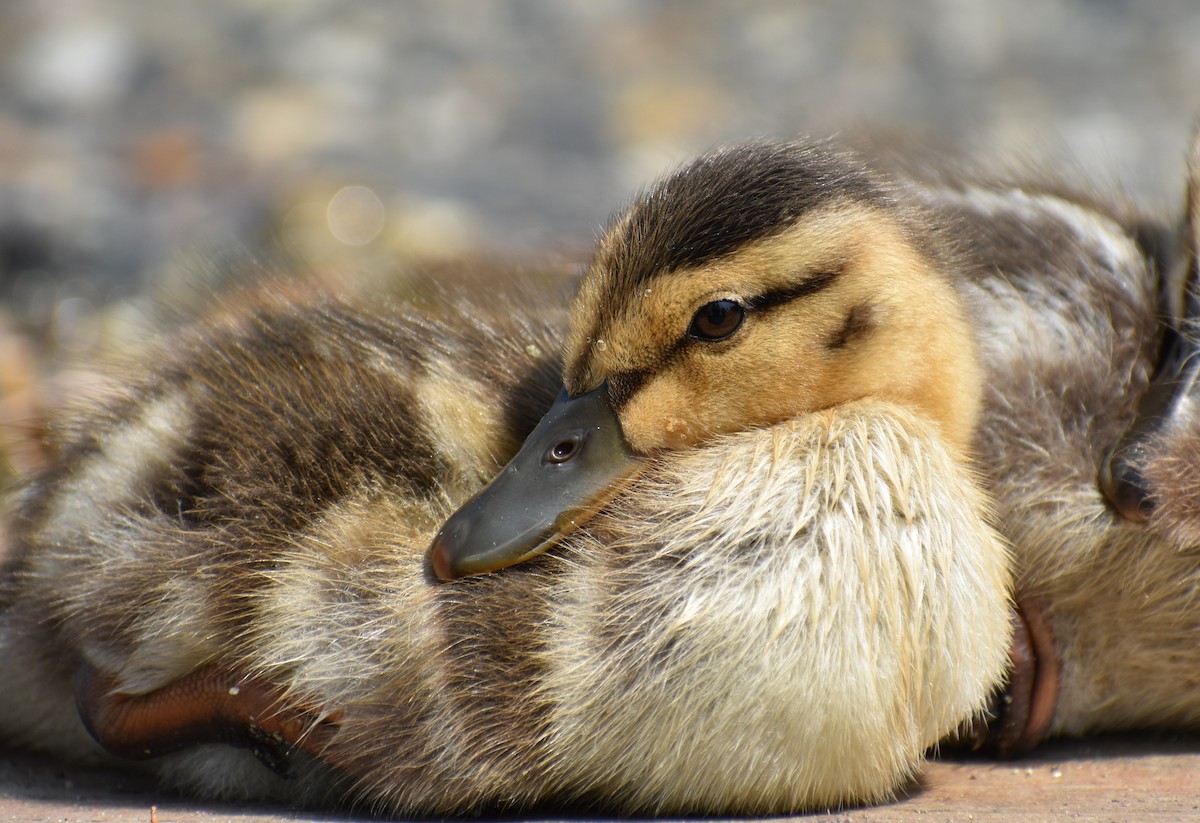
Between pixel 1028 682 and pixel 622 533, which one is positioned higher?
pixel 622 533

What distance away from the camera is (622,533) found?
5.95 ft

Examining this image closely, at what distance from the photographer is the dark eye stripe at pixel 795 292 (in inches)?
73.4

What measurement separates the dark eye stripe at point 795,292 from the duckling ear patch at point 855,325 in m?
0.05

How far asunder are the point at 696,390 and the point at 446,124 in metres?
5.05

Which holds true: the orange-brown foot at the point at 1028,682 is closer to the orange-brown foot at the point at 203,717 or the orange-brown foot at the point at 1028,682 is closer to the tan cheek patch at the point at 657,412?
the tan cheek patch at the point at 657,412

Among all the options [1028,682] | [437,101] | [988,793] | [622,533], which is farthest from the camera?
[437,101]

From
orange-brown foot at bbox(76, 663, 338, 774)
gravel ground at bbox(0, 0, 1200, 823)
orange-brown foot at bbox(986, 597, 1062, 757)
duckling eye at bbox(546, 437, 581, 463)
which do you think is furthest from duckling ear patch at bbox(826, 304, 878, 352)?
gravel ground at bbox(0, 0, 1200, 823)

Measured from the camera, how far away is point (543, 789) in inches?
70.8

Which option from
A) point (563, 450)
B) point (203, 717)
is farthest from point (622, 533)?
point (203, 717)

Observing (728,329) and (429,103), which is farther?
(429,103)

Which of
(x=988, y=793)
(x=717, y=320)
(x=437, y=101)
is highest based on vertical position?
(x=437, y=101)

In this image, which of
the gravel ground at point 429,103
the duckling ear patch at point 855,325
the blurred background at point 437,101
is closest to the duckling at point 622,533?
the duckling ear patch at point 855,325

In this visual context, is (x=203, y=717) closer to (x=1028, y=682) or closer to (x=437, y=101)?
(x=1028, y=682)

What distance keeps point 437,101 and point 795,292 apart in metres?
5.25
